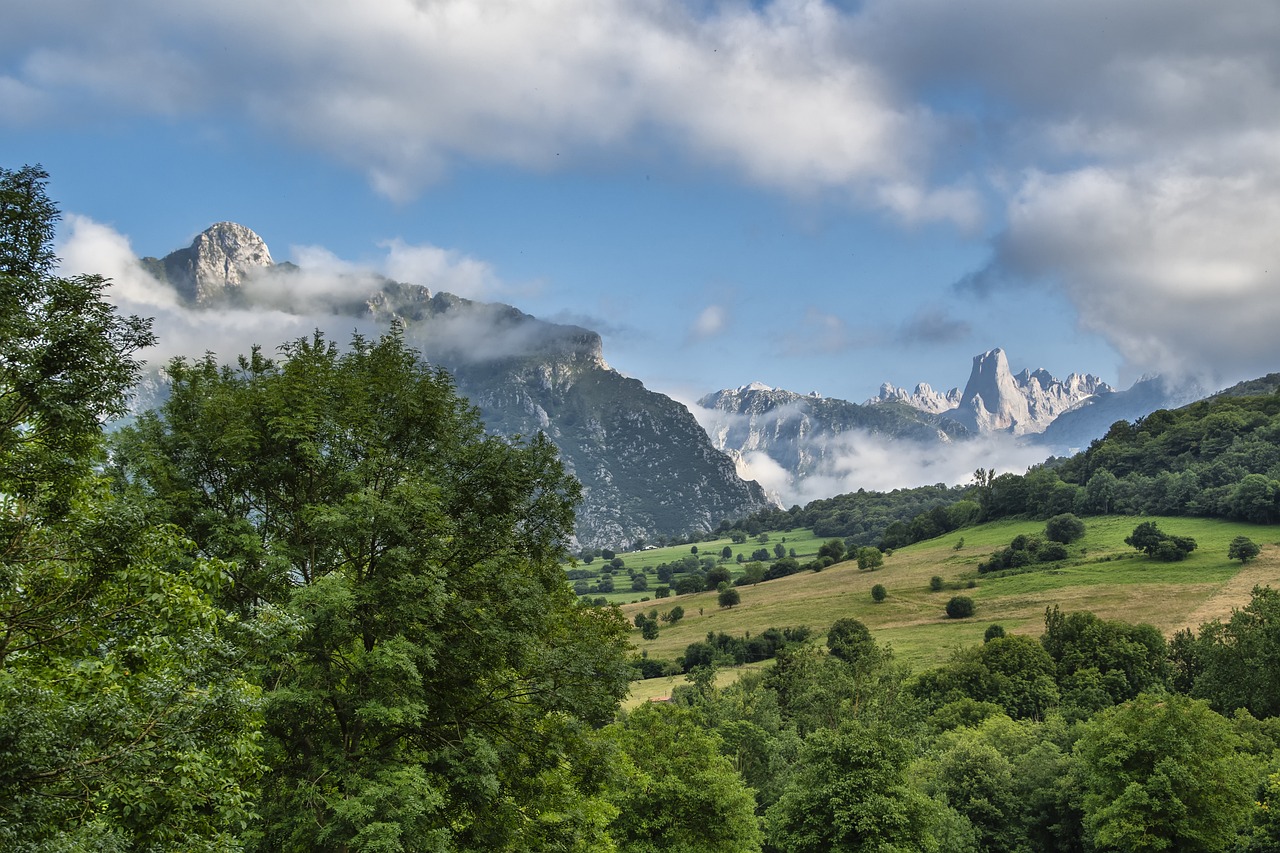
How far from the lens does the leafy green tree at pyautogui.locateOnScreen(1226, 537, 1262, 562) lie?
125688 millimetres

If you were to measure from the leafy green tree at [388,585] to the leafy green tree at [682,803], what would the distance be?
17.6 metres

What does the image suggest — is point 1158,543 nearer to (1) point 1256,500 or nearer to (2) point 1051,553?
(2) point 1051,553

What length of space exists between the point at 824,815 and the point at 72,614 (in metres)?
39.6

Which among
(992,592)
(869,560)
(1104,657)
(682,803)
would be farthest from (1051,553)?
(682,803)

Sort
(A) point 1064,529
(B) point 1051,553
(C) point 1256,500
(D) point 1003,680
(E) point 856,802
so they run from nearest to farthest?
1. (E) point 856,802
2. (D) point 1003,680
3. (C) point 1256,500
4. (B) point 1051,553
5. (A) point 1064,529

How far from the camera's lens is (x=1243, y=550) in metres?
126

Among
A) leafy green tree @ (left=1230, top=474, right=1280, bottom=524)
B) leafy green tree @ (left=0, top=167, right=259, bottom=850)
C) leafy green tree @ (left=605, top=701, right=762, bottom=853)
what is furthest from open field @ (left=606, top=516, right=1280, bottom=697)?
leafy green tree @ (left=0, top=167, right=259, bottom=850)

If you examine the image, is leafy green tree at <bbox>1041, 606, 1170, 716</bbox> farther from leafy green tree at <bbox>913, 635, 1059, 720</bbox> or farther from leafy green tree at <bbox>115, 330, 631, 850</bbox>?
leafy green tree at <bbox>115, 330, 631, 850</bbox>

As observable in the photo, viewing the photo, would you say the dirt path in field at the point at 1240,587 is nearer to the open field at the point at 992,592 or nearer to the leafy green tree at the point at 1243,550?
the open field at the point at 992,592

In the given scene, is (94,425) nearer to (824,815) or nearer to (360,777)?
(360,777)

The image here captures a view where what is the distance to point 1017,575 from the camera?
150250 millimetres

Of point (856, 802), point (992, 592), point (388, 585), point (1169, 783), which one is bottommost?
point (992, 592)

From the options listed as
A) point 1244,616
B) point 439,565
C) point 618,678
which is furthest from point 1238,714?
point 439,565

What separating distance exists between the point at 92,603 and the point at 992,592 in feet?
501
